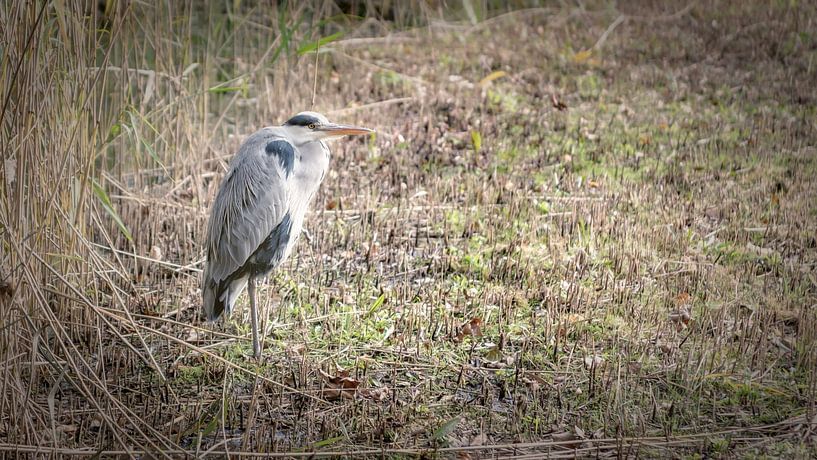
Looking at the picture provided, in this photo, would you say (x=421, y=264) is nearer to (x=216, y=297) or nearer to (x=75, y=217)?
(x=216, y=297)

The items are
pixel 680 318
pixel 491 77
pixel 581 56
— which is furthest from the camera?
pixel 581 56

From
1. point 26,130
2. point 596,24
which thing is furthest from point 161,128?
point 596,24

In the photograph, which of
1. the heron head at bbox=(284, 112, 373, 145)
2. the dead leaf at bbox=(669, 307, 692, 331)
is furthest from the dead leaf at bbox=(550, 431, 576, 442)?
the heron head at bbox=(284, 112, 373, 145)

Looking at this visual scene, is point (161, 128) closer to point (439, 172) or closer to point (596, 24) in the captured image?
point (439, 172)

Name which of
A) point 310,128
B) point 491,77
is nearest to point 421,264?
point 310,128

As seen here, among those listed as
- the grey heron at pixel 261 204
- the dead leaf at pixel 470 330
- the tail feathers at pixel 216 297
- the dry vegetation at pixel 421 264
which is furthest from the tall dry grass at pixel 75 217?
the dead leaf at pixel 470 330

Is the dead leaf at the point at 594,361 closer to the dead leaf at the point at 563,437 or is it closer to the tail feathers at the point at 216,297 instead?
the dead leaf at the point at 563,437

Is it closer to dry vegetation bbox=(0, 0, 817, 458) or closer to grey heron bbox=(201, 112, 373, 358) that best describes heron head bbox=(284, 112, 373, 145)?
grey heron bbox=(201, 112, 373, 358)

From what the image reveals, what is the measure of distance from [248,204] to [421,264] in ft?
4.18

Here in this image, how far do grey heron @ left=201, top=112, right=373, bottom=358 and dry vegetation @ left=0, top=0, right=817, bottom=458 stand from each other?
300 mm

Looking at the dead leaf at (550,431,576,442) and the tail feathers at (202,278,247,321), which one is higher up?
the tail feathers at (202,278,247,321)

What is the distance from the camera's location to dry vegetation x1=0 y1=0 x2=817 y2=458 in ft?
12.0

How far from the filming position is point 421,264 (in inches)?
210

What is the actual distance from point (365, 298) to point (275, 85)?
3.24 m
